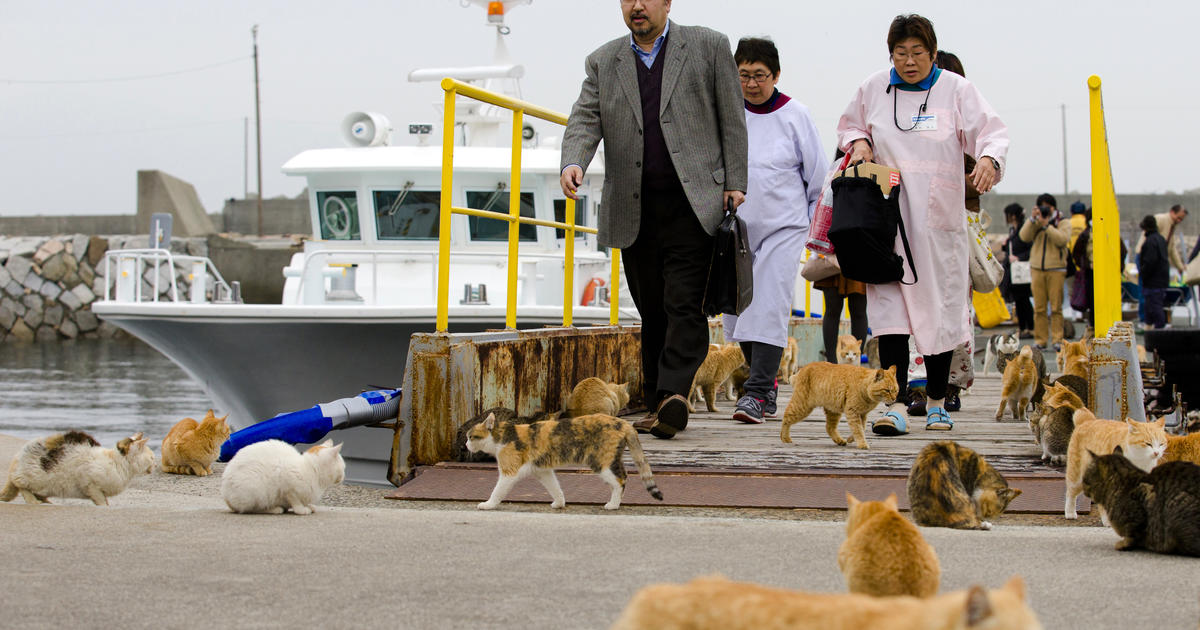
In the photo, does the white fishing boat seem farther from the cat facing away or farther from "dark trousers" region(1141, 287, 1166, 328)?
"dark trousers" region(1141, 287, 1166, 328)

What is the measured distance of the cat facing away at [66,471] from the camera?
157 inches

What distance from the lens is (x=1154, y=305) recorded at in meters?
13.6

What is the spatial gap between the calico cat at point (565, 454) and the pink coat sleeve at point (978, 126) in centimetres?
225

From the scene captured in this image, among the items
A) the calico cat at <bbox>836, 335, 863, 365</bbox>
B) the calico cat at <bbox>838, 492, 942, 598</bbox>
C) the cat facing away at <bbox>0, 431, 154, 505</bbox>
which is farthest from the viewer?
the calico cat at <bbox>836, 335, 863, 365</bbox>

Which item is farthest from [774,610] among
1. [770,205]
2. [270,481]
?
[770,205]

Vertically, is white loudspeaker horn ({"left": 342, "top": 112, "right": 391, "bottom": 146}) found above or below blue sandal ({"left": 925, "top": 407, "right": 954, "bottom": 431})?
above

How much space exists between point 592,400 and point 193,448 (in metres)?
2.00

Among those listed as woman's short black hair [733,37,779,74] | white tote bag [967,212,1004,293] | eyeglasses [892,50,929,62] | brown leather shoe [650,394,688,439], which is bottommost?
brown leather shoe [650,394,688,439]

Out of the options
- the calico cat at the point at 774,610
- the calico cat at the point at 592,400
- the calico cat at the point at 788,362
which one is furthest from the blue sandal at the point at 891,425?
the calico cat at the point at 788,362

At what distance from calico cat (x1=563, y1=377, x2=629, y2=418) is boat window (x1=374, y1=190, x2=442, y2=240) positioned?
230 inches

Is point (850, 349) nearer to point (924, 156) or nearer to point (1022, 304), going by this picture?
point (924, 156)

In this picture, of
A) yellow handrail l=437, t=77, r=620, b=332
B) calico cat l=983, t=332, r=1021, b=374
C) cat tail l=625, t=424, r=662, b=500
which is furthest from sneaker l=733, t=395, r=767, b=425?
calico cat l=983, t=332, r=1021, b=374

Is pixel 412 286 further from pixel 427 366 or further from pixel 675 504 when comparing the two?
pixel 675 504

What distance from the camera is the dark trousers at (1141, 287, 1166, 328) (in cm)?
1353
